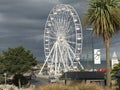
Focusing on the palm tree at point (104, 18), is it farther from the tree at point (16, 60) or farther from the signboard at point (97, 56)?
the tree at point (16, 60)

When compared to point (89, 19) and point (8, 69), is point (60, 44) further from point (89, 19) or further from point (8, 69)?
point (89, 19)

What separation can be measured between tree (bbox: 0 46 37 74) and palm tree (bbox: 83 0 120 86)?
166 feet

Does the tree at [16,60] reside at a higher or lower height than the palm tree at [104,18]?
lower

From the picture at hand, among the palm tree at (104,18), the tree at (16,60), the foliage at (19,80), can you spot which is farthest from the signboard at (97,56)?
the palm tree at (104,18)

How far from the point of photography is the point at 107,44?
39.0 metres

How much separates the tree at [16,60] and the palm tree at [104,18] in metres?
50.7

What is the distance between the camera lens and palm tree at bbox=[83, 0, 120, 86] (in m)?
39.9

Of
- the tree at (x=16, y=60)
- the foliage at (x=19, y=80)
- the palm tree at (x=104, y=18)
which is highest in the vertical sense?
the palm tree at (x=104, y=18)

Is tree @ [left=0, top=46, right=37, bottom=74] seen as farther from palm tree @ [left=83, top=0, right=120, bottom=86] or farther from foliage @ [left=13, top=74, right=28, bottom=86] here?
palm tree @ [left=83, top=0, right=120, bottom=86]

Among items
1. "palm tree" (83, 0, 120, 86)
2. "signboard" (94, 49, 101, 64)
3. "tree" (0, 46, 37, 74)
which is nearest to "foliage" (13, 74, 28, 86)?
"tree" (0, 46, 37, 74)

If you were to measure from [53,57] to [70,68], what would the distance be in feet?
17.2

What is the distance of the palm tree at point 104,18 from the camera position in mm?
39875

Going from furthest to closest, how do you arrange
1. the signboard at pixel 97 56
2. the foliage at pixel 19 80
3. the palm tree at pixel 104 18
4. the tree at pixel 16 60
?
the tree at pixel 16 60 → the foliage at pixel 19 80 → the signboard at pixel 97 56 → the palm tree at pixel 104 18

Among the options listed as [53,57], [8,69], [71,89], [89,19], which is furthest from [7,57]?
[71,89]
